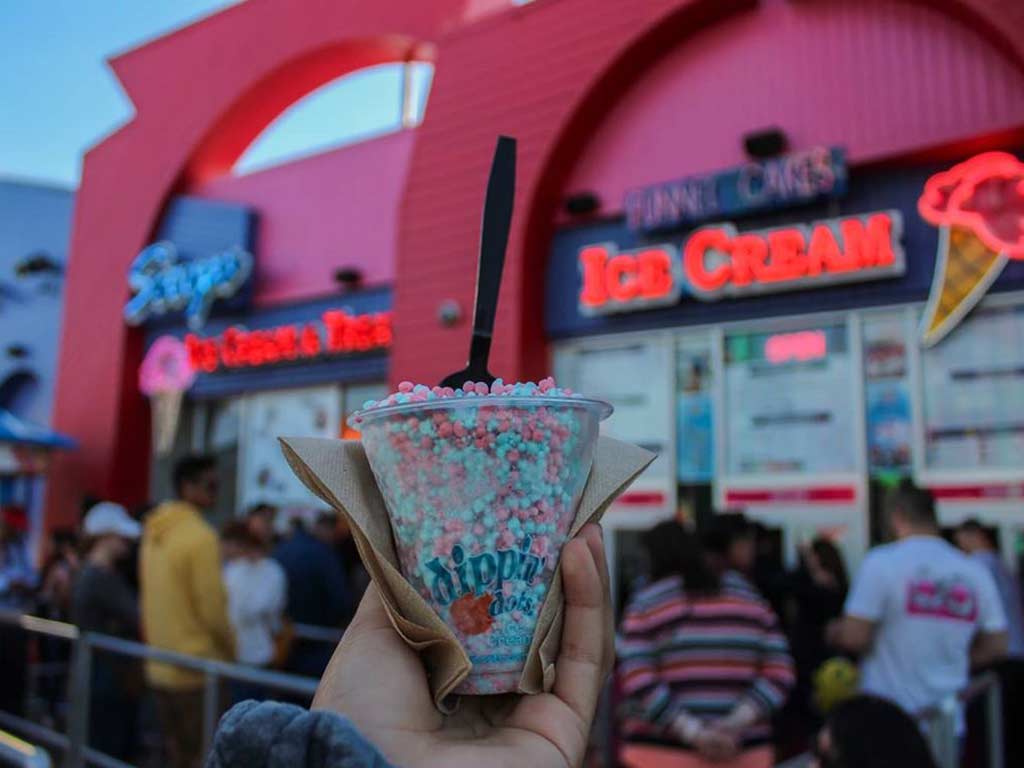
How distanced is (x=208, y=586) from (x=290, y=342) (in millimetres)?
7035

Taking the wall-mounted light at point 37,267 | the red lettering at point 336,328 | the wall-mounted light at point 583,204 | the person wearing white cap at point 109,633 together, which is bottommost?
the person wearing white cap at point 109,633

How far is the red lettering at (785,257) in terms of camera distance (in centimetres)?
726

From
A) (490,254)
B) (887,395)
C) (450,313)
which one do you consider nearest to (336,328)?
(450,313)

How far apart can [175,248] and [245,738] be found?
1236 cm

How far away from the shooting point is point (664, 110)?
8312 millimetres

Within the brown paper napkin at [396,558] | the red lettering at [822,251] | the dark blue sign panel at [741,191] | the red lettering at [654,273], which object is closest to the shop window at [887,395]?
the red lettering at [822,251]

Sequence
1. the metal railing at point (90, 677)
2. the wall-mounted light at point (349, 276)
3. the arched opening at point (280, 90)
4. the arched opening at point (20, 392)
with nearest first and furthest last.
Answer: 1. the metal railing at point (90, 677)
2. the wall-mounted light at point (349, 276)
3. the arched opening at point (280, 90)
4. the arched opening at point (20, 392)

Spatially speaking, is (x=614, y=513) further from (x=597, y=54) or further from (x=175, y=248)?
(x=175, y=248)

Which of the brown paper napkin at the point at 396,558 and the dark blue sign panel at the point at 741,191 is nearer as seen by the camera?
the brown paper napkin at the point at 396,558

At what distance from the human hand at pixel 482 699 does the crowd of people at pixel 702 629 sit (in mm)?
41

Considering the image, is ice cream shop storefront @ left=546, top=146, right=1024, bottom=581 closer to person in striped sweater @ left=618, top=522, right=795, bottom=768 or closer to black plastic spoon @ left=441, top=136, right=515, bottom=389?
person in striped sweater @ left=618, top=522, right=795, bottom=768

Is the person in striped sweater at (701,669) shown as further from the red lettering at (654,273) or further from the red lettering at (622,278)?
the red lettering at (622,278)

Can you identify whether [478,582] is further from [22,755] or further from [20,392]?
[20,392]

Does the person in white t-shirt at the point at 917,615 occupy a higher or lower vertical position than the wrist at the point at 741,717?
higher
